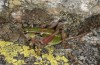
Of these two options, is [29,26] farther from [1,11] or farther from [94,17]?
[94,17]

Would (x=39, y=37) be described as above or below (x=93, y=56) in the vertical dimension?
above

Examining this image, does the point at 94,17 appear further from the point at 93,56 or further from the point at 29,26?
the point at 29,26

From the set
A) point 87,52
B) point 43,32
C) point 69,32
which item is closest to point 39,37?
point 43,32

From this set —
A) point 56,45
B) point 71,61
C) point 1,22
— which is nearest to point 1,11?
point 1,22

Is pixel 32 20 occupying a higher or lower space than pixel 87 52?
higher

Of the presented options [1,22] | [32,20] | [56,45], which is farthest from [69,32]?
[1,22]

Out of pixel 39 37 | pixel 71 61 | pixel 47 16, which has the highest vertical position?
pixel 47 16

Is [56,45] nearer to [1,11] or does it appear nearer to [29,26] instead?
[29,26]
